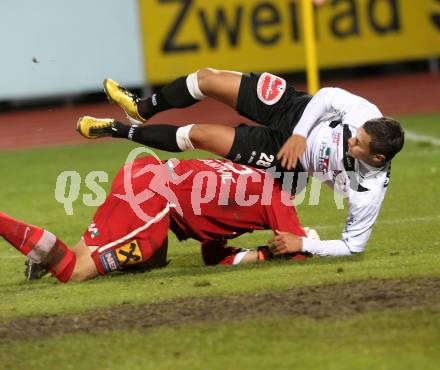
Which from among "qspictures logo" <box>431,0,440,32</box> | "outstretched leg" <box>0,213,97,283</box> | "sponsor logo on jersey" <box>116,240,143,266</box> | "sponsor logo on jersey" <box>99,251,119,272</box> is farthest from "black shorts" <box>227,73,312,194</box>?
"qspictures logo" <box>431,0,440,32</box>

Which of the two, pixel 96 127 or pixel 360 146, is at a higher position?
pixel 96 127

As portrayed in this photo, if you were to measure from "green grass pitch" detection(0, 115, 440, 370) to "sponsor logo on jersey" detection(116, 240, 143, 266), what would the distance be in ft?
0.43

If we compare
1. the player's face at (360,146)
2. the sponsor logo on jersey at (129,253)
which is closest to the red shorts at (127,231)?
the sponsor logo on jersey at (129,253)

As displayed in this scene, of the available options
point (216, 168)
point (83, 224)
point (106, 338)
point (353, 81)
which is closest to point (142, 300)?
point (106, 338)

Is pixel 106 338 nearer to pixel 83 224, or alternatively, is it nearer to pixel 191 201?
pixel 191 201

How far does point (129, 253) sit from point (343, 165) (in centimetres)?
149

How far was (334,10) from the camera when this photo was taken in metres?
18.1

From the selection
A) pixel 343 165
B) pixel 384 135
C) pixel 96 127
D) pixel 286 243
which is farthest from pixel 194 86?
pixel 384 135

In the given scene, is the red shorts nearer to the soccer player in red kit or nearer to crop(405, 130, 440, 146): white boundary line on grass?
the soccer player in red kit

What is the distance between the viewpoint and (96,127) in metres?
7.72

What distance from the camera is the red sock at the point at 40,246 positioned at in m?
6.93

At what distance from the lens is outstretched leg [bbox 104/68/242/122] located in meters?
7.91

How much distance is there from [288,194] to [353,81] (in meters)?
12.7

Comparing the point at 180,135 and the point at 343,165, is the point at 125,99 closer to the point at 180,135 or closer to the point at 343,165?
the point at 180,135
